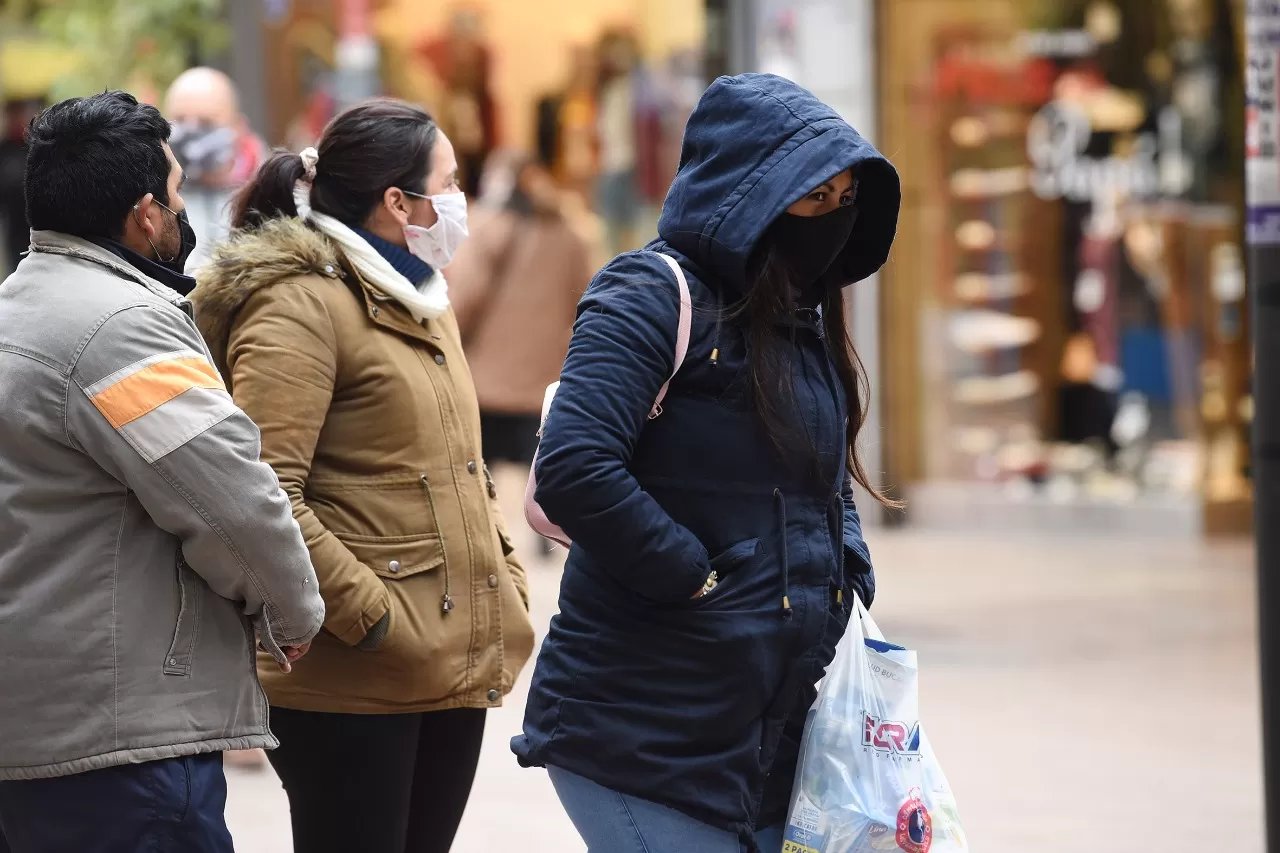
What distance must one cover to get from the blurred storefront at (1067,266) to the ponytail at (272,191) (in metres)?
9.47

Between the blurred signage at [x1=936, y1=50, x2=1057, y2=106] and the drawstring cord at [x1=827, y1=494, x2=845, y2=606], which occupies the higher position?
the blurred signage at [x1=936, y1=50, x2=1057, y2=106]

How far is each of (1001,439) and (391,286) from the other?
10.5 meters

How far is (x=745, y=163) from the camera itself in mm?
3070

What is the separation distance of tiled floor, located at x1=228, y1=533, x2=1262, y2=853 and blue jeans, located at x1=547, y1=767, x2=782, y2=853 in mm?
2574

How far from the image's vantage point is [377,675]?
3.66 meters

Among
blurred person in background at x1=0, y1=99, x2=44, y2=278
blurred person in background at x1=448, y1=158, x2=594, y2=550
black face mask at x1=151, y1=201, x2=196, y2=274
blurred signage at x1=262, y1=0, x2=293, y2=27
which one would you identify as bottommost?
blurred person in background at x1=448, y1=158, x2=594, y2=550

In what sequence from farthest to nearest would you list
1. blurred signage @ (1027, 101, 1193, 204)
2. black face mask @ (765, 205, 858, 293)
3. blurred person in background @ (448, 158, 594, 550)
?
blurred signage @ (1027, 101, 1193, 204) → blurred person in background @ (448, 158, 594, 550) → black face mask @ (765, 205, 858, 293)

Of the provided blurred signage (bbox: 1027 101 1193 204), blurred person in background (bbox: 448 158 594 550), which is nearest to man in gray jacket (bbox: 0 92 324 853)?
blurred person in background (bbox: 448 158 594 550)

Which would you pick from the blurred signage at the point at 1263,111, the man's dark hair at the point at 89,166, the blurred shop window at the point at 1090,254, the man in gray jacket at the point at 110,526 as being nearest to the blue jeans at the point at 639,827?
the man in gray jacket at the point at 110,526

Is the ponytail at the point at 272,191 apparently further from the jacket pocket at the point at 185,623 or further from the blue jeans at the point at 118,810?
the blue jeans at the point at 118,810

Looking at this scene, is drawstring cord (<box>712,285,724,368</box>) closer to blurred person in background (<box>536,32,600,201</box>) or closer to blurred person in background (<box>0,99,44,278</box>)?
blurred person in background (<box>0,99,44,278</box>)

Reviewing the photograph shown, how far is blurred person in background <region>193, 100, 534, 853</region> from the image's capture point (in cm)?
361

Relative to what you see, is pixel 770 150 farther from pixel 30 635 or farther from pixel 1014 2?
pixel 1014 2

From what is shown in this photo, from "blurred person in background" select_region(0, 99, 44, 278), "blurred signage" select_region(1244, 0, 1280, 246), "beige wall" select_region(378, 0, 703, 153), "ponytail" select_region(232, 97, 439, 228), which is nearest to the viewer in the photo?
"ponytail" select_region(232, 97, 439, 228)
